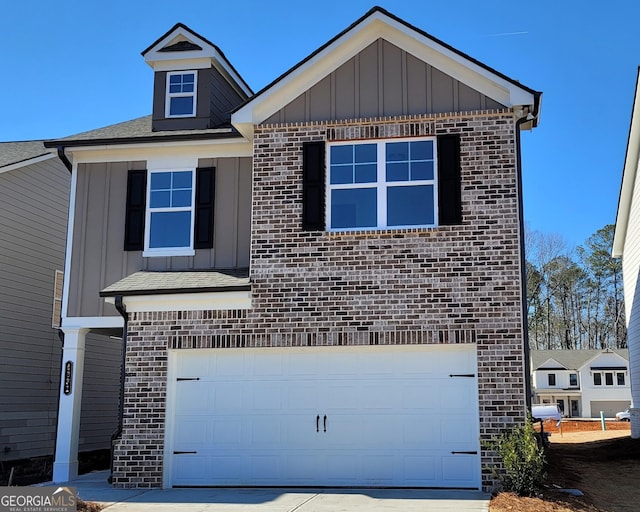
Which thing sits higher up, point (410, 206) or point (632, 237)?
point (632, 237)

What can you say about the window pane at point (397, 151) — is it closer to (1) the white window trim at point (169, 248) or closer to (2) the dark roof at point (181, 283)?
(2) the dark roof at point (181, 283)

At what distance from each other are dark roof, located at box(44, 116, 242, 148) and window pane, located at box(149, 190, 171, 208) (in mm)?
976

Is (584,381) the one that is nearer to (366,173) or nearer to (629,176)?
(629,176)

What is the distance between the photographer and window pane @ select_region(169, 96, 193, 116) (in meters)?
15.8

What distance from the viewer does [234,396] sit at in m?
12.6

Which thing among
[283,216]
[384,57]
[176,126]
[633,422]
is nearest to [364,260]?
[283,216]

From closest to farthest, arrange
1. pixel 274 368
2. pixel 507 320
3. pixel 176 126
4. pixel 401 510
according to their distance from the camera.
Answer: pixel 401 510 → pixel 507 320 → pixel 274 368 → pixel 176 126

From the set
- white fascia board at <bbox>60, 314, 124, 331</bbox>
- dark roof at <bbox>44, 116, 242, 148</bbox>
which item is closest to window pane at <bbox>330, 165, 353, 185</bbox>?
dark roof at <bbox>44, 116, 242, 148</bbox>

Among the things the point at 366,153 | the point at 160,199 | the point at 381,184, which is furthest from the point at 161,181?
the point at 381,184

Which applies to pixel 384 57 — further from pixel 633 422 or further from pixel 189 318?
pixel 633 422

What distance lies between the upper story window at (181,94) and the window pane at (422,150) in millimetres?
5259

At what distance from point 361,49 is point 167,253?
16.5ft

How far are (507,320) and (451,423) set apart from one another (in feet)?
5.91

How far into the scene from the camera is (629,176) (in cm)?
2027
